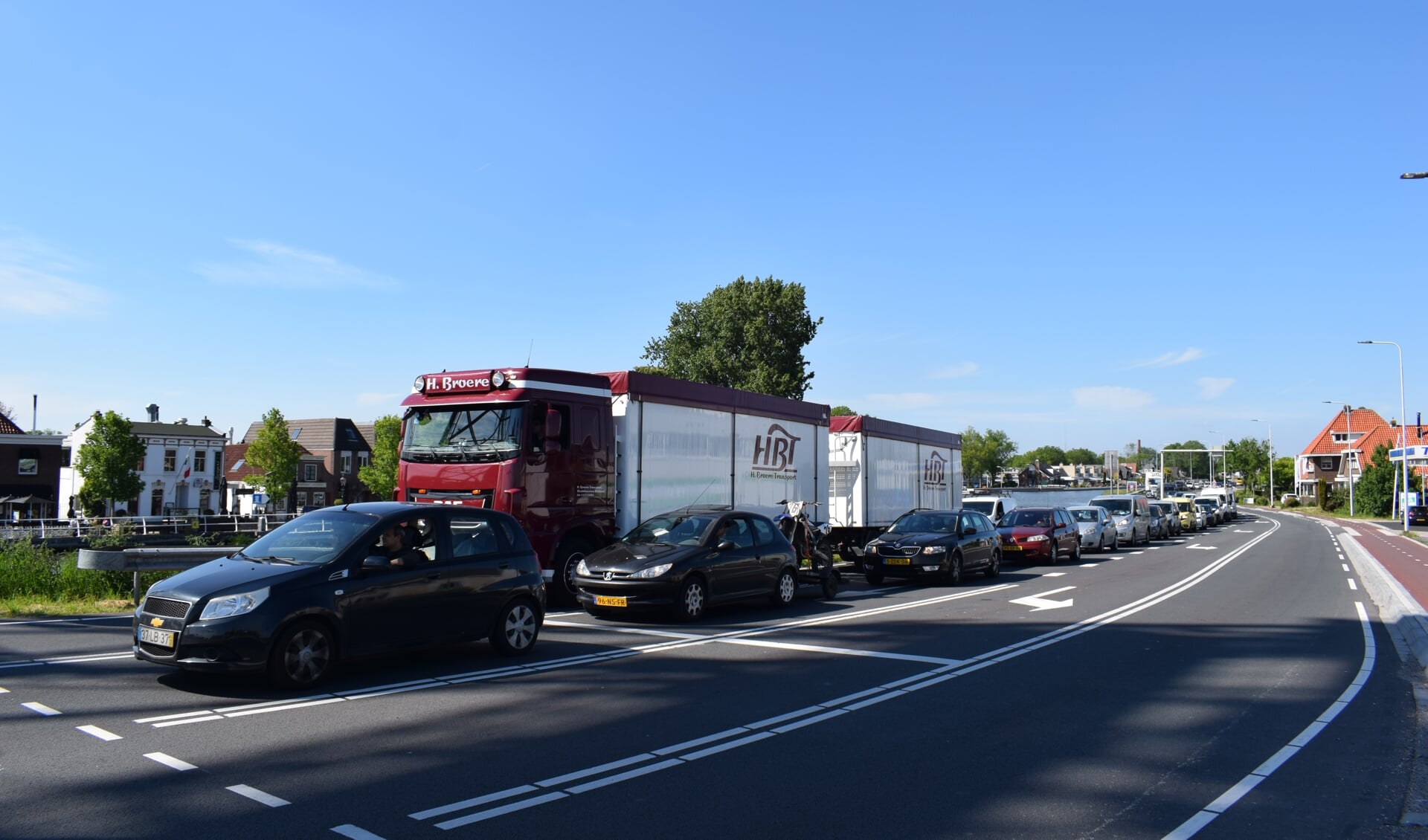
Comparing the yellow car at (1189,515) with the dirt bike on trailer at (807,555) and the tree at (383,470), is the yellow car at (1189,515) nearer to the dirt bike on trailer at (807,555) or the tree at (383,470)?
the dirt bike on trailer at (807,555)

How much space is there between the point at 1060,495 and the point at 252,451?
9326cm

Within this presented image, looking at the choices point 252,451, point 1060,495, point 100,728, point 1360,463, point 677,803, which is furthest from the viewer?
point 1060,495

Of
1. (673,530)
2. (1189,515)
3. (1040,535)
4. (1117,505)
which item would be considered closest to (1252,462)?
(1189,515)

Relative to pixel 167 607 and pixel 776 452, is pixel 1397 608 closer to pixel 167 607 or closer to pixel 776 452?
pixel 776 452

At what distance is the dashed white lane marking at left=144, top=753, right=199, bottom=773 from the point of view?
5.67m

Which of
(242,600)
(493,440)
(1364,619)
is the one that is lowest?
(1364,619)

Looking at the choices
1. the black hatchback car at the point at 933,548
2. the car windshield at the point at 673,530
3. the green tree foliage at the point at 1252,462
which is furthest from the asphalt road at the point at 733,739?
the green tree foliage at the point at 1252,462

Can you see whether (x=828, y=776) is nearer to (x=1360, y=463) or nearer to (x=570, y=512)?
(x=570, y=512)

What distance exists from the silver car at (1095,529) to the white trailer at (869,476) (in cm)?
717

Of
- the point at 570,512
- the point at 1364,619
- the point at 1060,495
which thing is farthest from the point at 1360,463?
the point at 570,512

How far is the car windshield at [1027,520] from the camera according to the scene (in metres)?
25.9

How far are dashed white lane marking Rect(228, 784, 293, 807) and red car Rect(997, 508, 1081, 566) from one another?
847 inches

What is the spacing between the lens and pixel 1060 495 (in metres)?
121

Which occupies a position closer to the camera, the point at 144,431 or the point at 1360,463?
the point at 144,431
